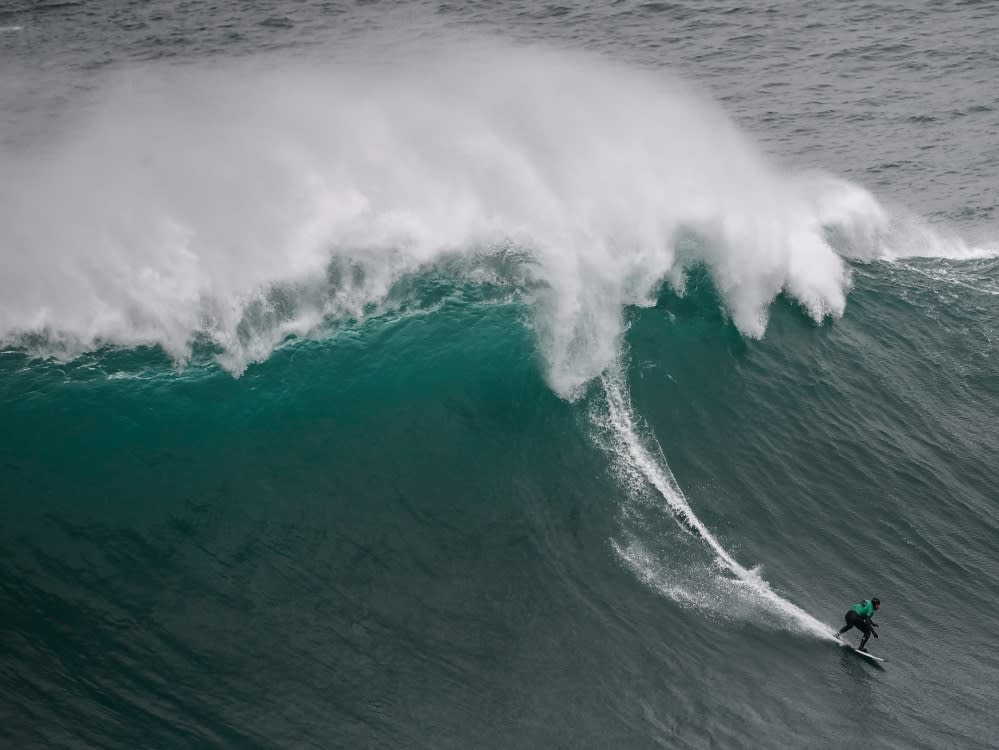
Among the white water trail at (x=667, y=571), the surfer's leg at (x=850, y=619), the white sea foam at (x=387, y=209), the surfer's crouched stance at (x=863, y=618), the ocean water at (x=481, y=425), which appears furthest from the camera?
the white sea foam at (x=387, y=209)

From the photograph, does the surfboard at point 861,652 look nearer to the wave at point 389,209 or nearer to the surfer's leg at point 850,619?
the surfer's leg at point 850,619

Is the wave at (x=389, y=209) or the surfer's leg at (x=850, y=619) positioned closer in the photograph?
the surfer's leg at (x=850, y=619)

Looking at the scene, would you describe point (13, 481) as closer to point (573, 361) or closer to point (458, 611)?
point (458, 611)

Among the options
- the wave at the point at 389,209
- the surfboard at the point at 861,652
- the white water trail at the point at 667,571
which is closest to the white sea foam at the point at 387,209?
the wave at the point at 389,209

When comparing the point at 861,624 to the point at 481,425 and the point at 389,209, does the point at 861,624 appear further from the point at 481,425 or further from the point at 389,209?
the point at 389,209

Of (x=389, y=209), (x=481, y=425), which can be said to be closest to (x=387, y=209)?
(x=389, y=209)

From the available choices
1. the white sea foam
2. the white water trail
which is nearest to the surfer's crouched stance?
the white water trail

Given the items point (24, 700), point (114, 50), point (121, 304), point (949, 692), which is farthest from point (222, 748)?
point (114, 50)
